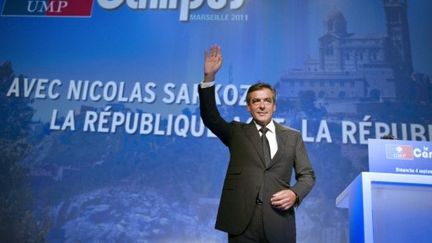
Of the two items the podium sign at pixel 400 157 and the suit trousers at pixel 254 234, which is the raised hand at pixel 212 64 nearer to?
the suit trousers at pixel 254 234

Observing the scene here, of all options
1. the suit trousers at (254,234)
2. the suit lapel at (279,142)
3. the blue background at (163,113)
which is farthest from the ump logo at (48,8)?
the suit trousers at (254,234)

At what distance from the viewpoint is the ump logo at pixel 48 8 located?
12.1 feet

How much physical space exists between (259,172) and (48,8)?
2990 mm

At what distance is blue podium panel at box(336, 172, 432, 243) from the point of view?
1.58 metres

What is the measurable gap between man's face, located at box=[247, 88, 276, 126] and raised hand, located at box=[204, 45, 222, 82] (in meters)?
0.18

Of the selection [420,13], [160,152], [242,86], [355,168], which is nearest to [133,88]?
[160,152]

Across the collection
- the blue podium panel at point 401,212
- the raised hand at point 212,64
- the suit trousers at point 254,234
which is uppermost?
the raised hand at point 212,64

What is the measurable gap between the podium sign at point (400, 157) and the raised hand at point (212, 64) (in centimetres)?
67

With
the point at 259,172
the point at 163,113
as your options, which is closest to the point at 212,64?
the point at 259,172

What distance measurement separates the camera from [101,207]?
3.08 meters

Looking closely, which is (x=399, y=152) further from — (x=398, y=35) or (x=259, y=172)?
(x=398, y=35)

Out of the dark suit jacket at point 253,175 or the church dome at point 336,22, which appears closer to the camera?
the dark suit jacket at point 253,175

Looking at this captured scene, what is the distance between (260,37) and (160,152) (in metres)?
1.22

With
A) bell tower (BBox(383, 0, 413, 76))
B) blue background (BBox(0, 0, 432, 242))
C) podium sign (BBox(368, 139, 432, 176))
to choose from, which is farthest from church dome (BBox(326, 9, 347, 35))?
podium sign (BBox(368, 139, 432, 176))
